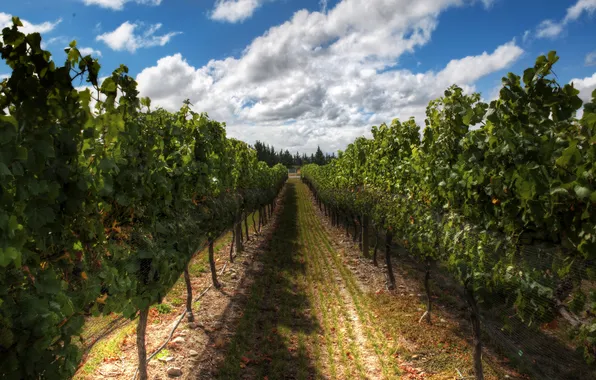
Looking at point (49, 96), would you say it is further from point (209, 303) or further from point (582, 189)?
point (209, 303)

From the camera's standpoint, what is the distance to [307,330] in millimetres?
8734

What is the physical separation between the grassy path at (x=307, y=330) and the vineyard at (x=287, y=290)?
0.05 meters

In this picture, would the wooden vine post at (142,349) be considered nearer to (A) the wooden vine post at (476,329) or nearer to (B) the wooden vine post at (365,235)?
(A) the wooden vine post at (476,329)

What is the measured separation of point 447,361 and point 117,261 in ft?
21.1

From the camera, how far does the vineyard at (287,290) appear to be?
2.65 metres

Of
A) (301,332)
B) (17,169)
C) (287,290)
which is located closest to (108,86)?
(17,169)

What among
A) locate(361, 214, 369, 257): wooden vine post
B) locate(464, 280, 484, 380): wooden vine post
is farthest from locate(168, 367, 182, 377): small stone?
locate(361, 214, 369, 257): wooden vine post

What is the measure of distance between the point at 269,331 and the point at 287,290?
2979mm

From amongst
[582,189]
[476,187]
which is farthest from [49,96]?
[476,187]

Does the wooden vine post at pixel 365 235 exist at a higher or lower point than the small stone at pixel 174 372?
higher

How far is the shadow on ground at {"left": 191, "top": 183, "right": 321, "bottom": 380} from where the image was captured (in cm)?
695

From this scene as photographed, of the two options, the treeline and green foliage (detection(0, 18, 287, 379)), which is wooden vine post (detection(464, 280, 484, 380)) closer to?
green foliage (detection(0, 18, 287, 379))

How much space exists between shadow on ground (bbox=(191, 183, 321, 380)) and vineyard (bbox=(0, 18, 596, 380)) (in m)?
0.06

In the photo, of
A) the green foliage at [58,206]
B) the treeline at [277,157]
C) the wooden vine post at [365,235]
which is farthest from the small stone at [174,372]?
the treeline at [277,157]
